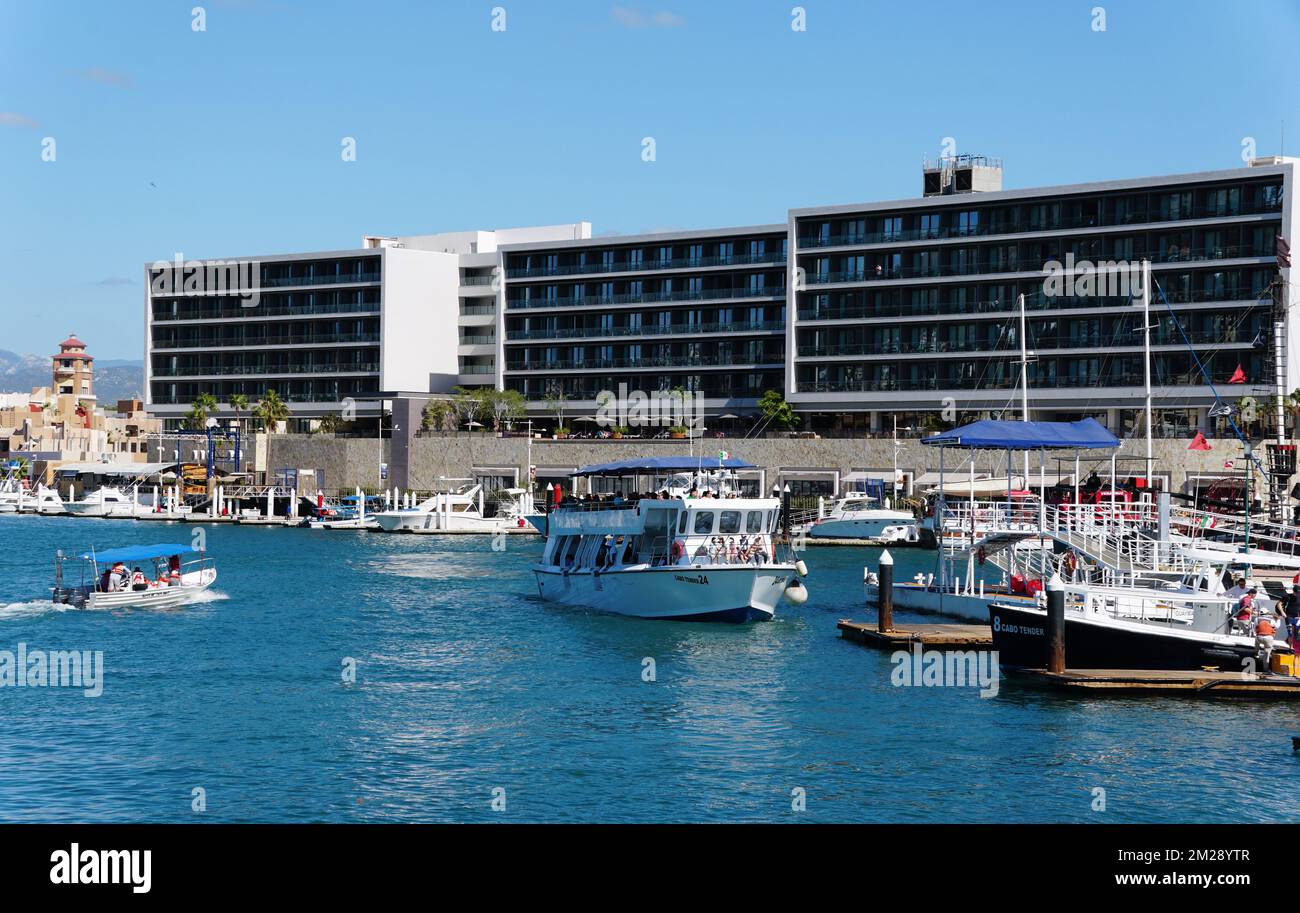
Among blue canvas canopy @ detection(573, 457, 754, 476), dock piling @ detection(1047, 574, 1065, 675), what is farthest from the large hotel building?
dock piling @ detection(1047, 574, 1065, 675)

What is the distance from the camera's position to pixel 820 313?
139 m

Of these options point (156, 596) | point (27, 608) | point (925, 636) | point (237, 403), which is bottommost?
point (27, 608)

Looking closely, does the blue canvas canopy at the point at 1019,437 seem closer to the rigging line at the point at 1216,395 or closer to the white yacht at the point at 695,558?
the rigging line at the point at 1216,395

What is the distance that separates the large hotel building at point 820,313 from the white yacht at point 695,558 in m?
42.0

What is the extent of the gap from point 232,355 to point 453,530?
191 feet

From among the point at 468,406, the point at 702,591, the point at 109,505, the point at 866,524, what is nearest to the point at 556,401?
the point at 468,406

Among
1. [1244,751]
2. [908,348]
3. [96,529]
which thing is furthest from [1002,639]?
[96,529]

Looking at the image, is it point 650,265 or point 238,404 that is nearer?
point 650,265

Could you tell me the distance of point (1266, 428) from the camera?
105750 millimetres

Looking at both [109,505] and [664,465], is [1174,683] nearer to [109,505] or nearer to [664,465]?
[664,465]

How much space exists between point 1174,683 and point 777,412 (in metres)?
99.5
